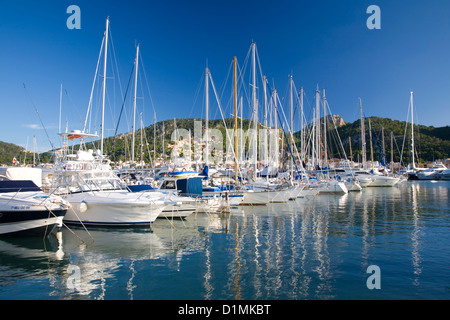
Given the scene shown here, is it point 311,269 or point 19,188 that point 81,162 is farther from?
point 311,269

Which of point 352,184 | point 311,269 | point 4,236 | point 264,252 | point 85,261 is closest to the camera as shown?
point 311,269

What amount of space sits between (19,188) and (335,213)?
22.9m

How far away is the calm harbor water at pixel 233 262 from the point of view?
338 inches

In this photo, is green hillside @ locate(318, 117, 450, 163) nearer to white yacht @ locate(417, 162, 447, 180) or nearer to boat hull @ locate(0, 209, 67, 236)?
white yacht @ locate(417, 162, 447, 180)

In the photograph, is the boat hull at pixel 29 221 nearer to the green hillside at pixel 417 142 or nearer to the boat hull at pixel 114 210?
the boat hull at pixel 114 210

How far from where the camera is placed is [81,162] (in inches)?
770

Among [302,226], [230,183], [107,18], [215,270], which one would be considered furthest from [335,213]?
[107,18]

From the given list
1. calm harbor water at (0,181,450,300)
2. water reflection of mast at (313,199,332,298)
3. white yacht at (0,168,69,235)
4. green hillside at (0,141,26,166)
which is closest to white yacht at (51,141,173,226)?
calm harbor water at (0,181,450,300)

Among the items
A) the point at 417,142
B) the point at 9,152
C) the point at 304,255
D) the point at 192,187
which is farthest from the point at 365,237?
the point at 417,142

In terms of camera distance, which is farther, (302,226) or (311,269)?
(302,226)

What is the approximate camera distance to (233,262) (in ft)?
36.6

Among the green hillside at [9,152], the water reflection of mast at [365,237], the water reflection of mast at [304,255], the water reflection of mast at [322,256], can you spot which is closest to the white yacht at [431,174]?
the water reflection of mast at [365,237]

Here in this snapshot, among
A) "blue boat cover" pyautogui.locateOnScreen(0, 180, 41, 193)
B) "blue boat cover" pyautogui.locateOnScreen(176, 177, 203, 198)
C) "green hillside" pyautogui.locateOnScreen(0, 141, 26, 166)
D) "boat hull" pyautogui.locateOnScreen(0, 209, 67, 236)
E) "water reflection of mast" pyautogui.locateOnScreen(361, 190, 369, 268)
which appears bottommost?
"water reflection of mast" pyautogui.locateOnScreen(361, 190, 369, 268)

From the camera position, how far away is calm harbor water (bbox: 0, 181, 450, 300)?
8.58m
